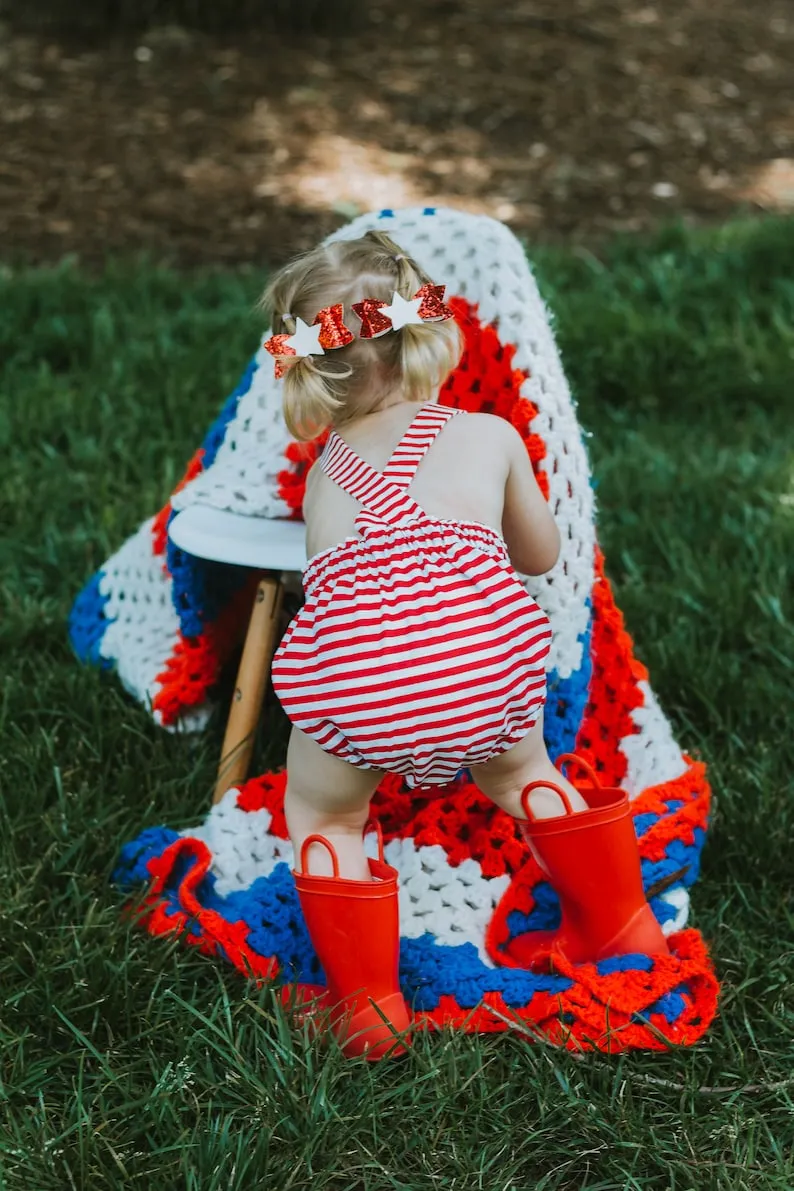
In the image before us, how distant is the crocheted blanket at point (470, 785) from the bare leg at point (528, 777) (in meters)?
0.20

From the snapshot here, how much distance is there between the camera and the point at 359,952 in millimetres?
1742

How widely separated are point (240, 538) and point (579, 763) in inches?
25.8

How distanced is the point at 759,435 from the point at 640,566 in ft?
2.70

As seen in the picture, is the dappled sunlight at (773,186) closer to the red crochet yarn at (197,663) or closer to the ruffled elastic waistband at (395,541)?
the red crochet yarn at (197,663)

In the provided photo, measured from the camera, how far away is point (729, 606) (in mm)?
2742

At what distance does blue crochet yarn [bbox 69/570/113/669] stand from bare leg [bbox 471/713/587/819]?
929 millimetres

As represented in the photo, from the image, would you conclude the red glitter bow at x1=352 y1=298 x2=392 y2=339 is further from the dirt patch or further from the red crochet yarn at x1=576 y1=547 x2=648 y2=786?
the dirt patch

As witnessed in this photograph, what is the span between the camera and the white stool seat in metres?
2.13

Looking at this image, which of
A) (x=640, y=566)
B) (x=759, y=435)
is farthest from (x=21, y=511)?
(x=759, y=435)

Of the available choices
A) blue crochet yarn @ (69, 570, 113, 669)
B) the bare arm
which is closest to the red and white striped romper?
the bare arm

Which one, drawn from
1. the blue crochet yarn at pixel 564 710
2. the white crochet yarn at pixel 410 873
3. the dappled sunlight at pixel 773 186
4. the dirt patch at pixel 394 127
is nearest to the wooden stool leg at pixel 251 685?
the white crochet yarn at pixel 410 873

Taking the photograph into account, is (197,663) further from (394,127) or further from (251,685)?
(394,127)

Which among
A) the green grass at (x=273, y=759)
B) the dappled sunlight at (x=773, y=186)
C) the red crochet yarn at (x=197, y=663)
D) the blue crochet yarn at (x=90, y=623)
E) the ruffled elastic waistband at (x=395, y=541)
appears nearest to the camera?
the green grass at (x=273, y=759)

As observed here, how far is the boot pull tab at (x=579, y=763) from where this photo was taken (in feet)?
6.26
